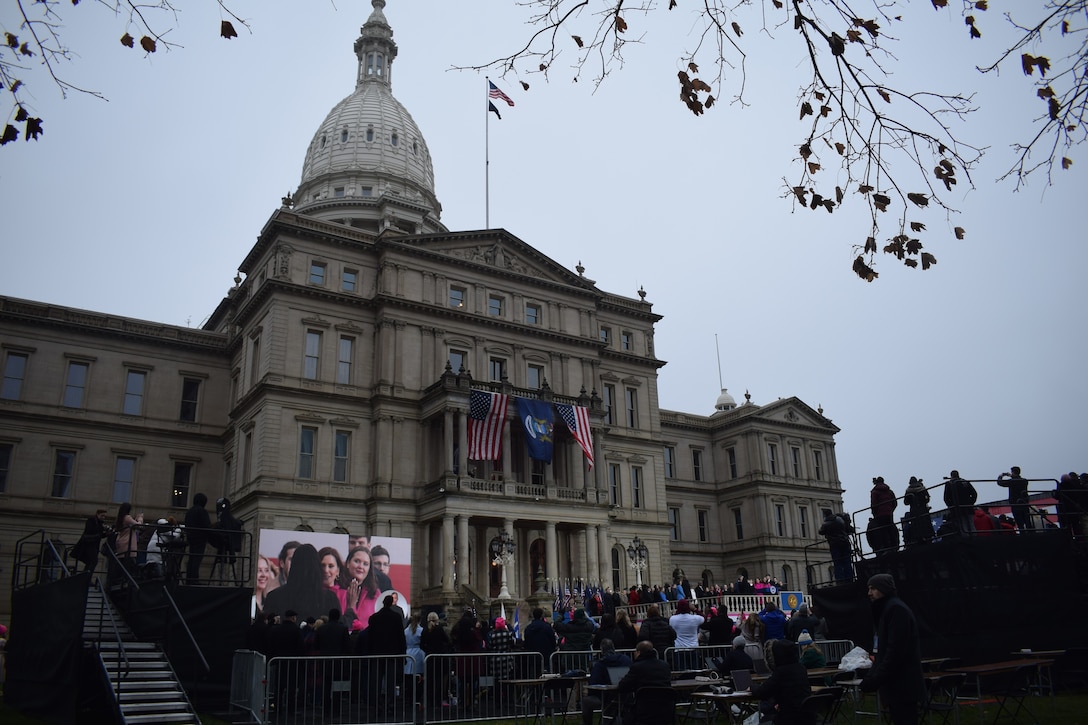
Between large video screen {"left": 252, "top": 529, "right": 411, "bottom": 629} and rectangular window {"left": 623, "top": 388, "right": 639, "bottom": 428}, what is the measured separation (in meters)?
24.8

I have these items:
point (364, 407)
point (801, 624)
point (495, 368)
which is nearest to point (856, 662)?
point (801, 624)

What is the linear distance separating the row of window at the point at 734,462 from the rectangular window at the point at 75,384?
3860 cm

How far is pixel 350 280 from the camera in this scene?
142 feet

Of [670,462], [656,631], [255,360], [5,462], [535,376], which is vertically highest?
[535,376]

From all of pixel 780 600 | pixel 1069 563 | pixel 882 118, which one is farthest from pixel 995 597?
pixel 780 600

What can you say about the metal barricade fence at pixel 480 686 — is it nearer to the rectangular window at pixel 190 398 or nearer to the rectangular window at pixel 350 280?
the rectangular window at pixel 350 280

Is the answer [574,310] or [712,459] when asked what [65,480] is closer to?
[574,310]

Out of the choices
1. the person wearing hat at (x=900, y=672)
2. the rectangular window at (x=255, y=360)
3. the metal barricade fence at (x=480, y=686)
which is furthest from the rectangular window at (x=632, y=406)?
the person wearing hat at (x=900, y=672)

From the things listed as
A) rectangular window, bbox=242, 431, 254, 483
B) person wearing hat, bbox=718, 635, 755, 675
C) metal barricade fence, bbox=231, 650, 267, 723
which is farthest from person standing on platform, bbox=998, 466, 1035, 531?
rectangular window, bbox=242, 431, 254, 483

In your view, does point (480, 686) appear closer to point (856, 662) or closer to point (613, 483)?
point (856, 662)

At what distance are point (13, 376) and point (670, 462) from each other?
42272 millimetres

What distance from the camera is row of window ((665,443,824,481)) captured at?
6400 cm

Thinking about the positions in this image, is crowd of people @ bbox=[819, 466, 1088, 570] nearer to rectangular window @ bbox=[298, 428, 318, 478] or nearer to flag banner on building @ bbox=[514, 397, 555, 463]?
flag banner on building @ bbox=[514, 397, 555, 463]

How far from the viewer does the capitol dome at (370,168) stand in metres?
60.4
